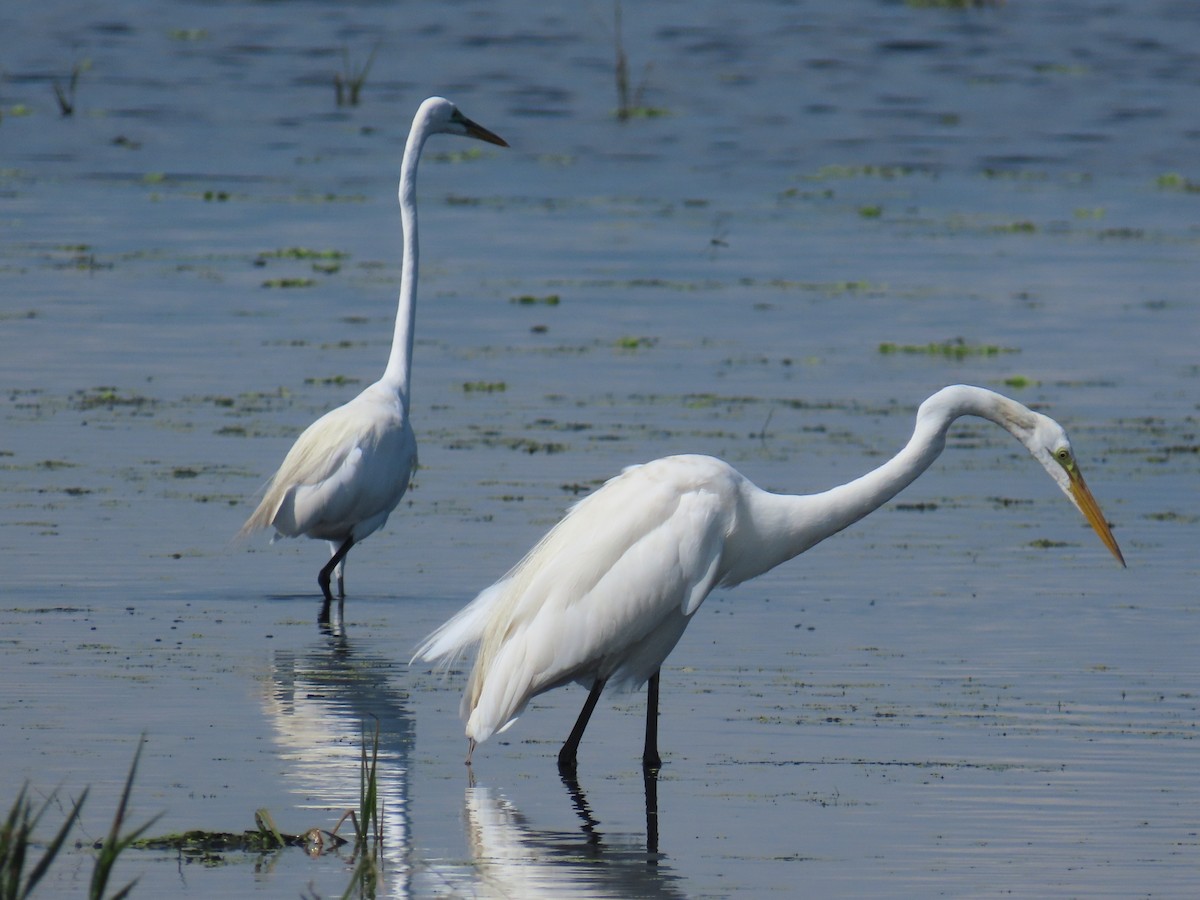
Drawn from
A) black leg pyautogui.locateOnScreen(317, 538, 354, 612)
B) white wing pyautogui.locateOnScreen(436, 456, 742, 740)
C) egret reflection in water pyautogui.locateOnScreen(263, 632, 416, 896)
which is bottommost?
black leg pyautogui.locateOnScreen(317, 538, 354, 612)

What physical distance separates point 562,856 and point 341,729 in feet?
4.40

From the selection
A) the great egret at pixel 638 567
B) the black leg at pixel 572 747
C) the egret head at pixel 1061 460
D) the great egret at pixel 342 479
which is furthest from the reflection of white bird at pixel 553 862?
the great egret at pixel 342 479

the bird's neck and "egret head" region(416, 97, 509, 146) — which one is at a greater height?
"egret head" region(416, 97, 509, 146)

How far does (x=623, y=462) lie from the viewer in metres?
10.7

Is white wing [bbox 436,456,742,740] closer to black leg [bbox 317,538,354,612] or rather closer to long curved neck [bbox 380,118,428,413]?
black leg [bbox 317,538,354,612]

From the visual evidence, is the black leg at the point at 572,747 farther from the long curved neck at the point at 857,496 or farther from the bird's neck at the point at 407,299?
the bird's neck at the point at 407,299

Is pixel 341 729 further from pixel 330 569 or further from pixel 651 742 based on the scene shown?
pixel 330 569

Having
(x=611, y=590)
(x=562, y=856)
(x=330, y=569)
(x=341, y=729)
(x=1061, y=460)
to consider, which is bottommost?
(x=330, y=569)

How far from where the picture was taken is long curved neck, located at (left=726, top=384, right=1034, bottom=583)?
22.4ft

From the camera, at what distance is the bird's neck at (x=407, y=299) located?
A: 988cm

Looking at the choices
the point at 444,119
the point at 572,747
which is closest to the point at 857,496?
the point at 572,747

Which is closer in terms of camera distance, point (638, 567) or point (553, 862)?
point (553, 862)

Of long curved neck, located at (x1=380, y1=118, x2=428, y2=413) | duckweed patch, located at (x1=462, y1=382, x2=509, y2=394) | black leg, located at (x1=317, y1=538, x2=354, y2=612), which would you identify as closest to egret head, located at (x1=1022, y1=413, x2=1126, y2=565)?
black leg, located at (x1=317, y1=538, x2=354, y2=612)

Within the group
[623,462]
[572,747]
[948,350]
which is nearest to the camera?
[572,747]
